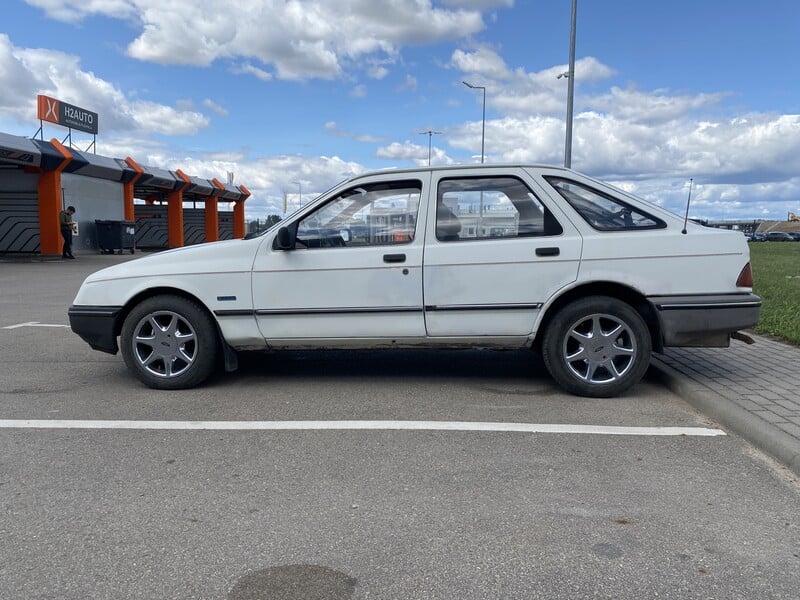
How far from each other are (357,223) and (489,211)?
1.05 meters

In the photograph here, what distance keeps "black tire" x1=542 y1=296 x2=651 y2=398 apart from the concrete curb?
45 cm

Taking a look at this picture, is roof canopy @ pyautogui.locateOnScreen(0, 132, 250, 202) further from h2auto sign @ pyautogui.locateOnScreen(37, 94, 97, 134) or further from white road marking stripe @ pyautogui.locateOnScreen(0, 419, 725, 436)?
white road marking stripe @ pyautogui.locateOnScreen(0, 419, 725, 436)

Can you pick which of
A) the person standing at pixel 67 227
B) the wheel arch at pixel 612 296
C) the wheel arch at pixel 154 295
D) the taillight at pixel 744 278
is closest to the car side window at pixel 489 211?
the wheel arch at pixel 612 296

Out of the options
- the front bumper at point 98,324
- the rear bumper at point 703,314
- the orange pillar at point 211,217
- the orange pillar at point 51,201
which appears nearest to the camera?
the rear bumper at point 703,314

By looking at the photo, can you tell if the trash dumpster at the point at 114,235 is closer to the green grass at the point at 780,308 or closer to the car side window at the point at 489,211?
the green grass at the point at 780,308

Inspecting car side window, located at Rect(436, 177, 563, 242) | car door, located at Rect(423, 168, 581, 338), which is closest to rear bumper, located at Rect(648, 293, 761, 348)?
car door, located at Rect(423, 168, 581, 338)

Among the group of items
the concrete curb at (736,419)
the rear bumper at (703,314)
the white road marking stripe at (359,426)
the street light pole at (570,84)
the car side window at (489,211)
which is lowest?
the white road marking stripe at (359,426)

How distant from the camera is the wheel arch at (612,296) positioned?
17.1 ft

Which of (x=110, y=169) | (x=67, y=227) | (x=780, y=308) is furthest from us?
(x=110, y=169)

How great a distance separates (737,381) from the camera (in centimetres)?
548

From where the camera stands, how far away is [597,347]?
5227mm

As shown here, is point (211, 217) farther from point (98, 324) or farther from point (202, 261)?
point (202, 261)

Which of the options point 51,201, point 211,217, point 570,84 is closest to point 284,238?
point 570,84

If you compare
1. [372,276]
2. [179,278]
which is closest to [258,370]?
[179,278]
